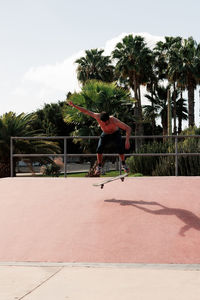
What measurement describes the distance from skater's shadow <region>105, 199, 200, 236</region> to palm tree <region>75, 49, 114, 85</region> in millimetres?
42352

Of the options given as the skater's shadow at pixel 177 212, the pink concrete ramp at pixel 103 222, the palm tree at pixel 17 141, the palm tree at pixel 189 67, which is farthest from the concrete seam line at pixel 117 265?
the palm tree at pixel 189 67

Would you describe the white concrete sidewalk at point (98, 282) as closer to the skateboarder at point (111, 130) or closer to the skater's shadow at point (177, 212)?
the skater's shadow at point (177, 212)

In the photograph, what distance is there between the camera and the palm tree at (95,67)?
163ft

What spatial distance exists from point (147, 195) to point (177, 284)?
440cm

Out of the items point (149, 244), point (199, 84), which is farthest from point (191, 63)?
point (149, 244)

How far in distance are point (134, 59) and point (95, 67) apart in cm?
721

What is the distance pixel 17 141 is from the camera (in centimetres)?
2084

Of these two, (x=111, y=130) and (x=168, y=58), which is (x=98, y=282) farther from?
(x=168, y=58)

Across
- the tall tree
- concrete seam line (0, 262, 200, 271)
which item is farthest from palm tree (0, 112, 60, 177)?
concrete seam line (0, 262, 200, 271)

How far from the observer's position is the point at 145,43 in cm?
4444

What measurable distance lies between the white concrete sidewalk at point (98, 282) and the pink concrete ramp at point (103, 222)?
0.43m

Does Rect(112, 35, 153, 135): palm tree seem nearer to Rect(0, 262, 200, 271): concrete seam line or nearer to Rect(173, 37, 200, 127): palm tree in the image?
Rect(173, 37, 200, 127): palm tree

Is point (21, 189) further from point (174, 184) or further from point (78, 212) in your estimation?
point (174, 184)

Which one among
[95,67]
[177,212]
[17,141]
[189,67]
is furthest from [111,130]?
[95,67]
